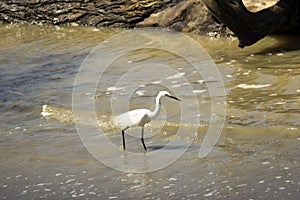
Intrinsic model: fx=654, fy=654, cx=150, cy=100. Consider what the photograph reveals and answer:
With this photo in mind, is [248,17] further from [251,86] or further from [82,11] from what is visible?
[82,11]

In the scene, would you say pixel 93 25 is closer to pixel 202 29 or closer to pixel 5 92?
pixel 202 29

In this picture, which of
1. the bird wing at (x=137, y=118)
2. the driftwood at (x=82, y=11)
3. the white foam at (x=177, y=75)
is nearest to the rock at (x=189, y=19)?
the driftwood at (x=82, y=11)

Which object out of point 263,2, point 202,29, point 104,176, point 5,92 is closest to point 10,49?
point 5,92

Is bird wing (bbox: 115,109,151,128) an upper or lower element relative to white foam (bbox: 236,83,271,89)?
upper

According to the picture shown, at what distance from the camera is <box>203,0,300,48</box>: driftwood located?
8.49 meters

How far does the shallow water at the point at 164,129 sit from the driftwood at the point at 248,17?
1.12 ft

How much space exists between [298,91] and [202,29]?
12.2 feet

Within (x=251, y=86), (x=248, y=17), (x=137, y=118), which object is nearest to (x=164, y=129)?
(x=137, y=118)

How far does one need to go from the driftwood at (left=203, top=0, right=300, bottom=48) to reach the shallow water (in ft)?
1.12

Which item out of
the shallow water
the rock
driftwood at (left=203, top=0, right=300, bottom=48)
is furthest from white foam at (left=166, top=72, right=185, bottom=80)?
the rock

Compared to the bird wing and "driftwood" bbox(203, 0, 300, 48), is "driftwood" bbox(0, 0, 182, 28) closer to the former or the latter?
"driftwood" bbox(203, 0, 300, 48)

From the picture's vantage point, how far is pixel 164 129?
681 cm

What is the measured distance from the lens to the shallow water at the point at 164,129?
523cm

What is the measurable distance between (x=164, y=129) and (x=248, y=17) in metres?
2.66
